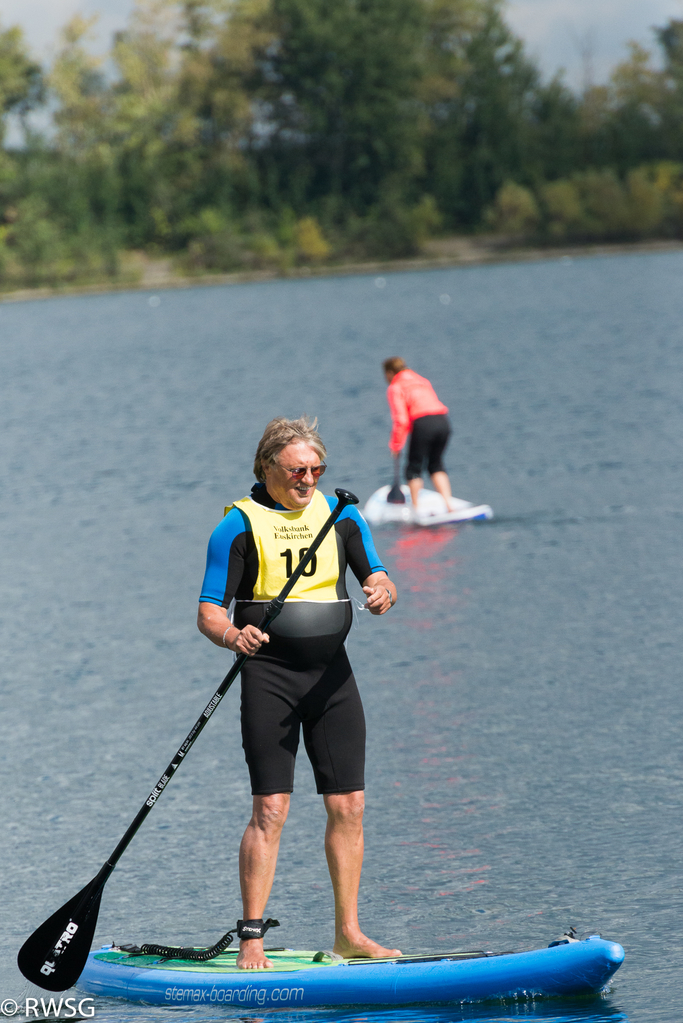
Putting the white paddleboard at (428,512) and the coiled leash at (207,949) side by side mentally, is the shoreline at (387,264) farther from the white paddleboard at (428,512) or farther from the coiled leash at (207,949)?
the coiled leash at (207,949)

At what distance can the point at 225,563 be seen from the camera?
16.9ft

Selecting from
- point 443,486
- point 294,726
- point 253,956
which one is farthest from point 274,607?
point 443,486

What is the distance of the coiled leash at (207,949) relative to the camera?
17.1ft

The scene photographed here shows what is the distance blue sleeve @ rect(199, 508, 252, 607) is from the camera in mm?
5145

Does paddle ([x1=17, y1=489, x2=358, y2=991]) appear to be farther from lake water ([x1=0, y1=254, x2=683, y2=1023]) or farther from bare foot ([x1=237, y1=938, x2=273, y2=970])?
bare foot ([x1=237, y1=938, x2=273, y2=970])

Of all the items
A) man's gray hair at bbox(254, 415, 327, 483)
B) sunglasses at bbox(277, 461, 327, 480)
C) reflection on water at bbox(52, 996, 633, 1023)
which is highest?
man's gray hair at bbox(254, 415, 327, 483)

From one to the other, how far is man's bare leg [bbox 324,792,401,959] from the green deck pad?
0.11 m

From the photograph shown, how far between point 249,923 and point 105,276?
343 feet

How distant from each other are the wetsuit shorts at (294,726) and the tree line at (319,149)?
103 m

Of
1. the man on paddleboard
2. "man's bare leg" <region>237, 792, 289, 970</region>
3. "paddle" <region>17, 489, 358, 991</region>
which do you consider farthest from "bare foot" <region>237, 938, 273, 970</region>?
"paddle" <region>17, 489, 358, 991</region>

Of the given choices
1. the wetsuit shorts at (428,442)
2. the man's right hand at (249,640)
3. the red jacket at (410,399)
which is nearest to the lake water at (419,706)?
the wetsuit shorts at (428,442)

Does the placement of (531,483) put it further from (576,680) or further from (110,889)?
(110,889)

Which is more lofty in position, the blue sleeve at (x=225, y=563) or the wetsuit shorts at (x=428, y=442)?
the blue sleeve at (x=225, y=563)

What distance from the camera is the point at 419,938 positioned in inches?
229
